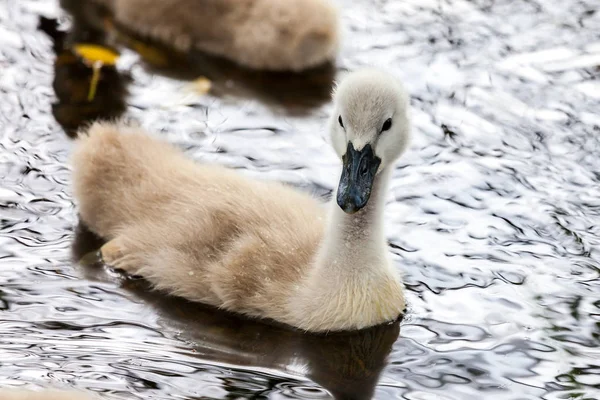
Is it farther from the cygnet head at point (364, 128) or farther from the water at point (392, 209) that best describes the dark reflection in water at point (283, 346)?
the cygnet head at point (364, 128)

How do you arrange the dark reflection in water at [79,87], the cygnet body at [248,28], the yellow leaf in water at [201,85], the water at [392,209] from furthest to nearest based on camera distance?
the cygnet body at [248,28] < the yellow leaf in water at [201,85] < the dark reflection in water at [79,87] < the water at [392,209]

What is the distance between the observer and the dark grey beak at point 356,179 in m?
3.97

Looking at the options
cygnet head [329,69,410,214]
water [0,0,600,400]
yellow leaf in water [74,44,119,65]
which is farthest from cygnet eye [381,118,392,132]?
yellow leaf in water [74,44,119,65]

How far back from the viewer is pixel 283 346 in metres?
4.08

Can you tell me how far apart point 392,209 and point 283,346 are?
1.14m

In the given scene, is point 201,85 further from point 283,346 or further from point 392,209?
point 283,346

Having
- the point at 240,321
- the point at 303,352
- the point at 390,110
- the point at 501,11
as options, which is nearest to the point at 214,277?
the point at 240,321

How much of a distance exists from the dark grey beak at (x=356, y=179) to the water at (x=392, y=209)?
520 mm

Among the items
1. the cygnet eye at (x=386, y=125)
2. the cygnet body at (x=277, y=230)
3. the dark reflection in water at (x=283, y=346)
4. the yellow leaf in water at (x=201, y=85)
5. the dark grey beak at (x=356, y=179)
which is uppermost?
the cygnet eye at (x=386, y=125)

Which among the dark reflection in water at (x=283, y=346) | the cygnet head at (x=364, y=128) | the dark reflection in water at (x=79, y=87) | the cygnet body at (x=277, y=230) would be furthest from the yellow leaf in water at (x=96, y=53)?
the cygnet head at (x=364, y=128)

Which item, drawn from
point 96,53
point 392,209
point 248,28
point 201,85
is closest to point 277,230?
point 392,209

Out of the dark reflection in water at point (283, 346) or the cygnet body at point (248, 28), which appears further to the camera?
the cygnet body at point (248, 28)

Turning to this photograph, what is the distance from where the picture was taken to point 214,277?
4.23m

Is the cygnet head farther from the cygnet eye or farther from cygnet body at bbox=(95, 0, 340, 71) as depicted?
cygnet body at bbox=(95, 0, 340, 71)
